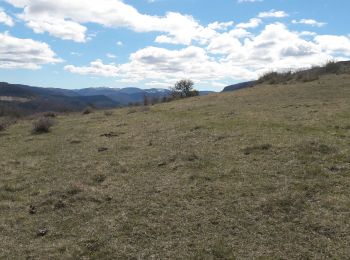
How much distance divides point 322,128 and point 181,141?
18.6 ft

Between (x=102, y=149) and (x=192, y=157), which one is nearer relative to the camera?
(x=192, y=157)

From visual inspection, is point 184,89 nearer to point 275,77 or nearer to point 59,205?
point 275,77

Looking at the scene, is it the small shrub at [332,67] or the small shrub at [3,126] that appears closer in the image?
the small shrub at [3,126]

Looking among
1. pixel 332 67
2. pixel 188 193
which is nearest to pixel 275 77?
pixel 332 67

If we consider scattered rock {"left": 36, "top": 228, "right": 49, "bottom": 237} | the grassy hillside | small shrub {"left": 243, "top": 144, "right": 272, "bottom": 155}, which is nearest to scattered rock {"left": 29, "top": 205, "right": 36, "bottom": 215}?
the grassy hillside

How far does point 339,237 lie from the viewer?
9.04 metres

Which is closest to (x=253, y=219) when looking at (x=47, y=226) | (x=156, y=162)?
(x=47, y=226)

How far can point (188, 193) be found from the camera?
12.2 metres

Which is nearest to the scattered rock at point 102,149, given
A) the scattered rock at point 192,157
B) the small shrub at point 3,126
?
the scattered rock at point 192,157

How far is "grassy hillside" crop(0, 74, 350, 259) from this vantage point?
9.29 m

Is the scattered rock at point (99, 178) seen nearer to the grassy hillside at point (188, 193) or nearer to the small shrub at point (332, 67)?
the grassy hillside at point (188, 193)

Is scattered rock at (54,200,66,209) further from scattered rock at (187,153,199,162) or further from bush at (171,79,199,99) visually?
bush at (171,79,199,99)

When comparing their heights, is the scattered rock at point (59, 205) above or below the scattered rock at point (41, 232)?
above

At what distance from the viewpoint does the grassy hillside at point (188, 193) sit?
9289 mm
